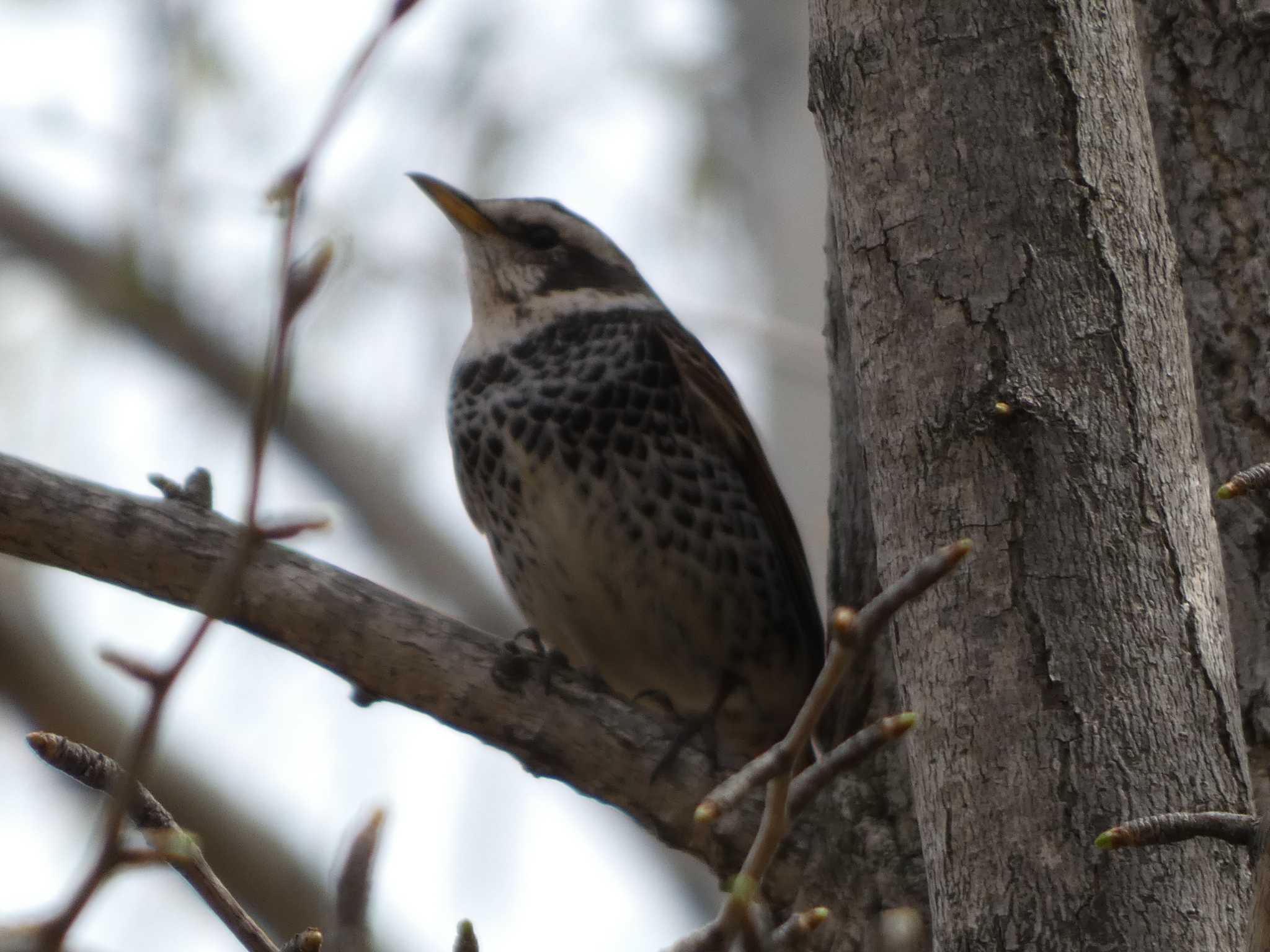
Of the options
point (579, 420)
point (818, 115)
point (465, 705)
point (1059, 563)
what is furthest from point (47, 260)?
point (1059, 563)

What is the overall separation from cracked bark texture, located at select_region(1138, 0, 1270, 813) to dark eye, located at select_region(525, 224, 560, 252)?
163 centimetres

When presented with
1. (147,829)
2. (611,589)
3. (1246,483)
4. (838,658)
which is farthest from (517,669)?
(838,658)

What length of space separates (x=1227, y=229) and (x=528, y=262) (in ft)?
5.88

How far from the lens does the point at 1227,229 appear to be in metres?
2.61

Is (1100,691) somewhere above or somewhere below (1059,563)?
below

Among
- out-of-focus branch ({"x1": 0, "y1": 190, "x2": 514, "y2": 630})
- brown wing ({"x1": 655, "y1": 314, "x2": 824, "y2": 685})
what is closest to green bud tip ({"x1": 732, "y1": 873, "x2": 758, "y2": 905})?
brown wing ({"x1": 655, "y1": 314, "x2": 824, "y2": 685})

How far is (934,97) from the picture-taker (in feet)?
6.38

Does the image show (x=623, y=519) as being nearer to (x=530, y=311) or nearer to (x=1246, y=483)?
(x=530, y=311)

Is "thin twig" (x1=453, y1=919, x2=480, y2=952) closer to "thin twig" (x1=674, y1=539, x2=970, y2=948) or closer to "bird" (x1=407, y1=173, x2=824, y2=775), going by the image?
"thin twig" (x1=674, y1=539, x2=970, y2=948)

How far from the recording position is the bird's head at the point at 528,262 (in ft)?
12.4

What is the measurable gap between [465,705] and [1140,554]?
122 centimetres

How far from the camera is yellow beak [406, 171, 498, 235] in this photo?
3.91 metres

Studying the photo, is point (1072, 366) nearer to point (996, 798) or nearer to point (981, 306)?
point (981, 306)

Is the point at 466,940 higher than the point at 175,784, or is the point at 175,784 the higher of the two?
the point at 466,940
